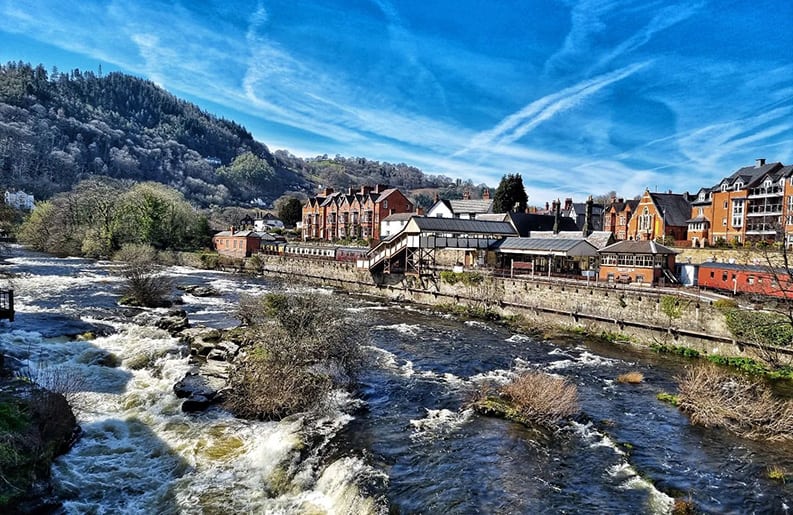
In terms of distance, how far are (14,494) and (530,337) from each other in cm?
2635

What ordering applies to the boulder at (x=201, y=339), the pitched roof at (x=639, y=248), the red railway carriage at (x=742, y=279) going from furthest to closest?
the pitched roof at (x=639, y=248) < the red railway carriage at (x=742, y=279) < the boulder at (x=201, y=339)

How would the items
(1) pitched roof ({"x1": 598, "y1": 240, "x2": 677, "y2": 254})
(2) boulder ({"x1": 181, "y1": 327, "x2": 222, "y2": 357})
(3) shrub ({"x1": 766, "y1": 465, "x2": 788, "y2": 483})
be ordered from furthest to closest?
(1) pitched roof ({"x1": 598, "y1": 240, "x2": 677, "y2": 254})
(2) boulder ({"x1": 181, "y1": 327, "x2": 222, "y2": 357})
(3) shrub ({"x1": 766, "y1": 465, "x2": 788, "y2": 483})

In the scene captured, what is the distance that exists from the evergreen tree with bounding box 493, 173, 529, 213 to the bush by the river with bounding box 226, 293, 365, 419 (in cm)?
5829

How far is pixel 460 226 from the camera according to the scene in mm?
49156

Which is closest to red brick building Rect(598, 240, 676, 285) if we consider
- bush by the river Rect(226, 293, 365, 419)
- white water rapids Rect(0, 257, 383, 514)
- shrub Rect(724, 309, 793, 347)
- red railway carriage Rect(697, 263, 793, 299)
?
red railway carriage Rect(697, 263, 793, 299)

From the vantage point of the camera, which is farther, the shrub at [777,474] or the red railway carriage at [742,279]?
the red railway carriage at [742,279]

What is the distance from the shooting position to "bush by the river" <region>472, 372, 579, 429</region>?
15484 mm

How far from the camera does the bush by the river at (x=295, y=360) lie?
49.8 feet

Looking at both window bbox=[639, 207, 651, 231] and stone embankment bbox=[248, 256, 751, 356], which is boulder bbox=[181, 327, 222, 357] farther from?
window bbox=[639, 207, 651, 231]

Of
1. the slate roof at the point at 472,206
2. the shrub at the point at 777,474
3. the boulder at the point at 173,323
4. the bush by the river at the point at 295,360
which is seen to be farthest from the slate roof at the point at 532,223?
the shrub at the point at 777,474

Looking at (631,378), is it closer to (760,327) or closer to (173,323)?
(760,327)

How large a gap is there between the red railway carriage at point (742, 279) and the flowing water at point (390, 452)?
1082cm

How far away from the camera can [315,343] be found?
1672cm

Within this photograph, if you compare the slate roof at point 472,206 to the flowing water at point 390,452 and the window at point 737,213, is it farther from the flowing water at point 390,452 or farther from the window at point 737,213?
the flowing water at point 390,452
